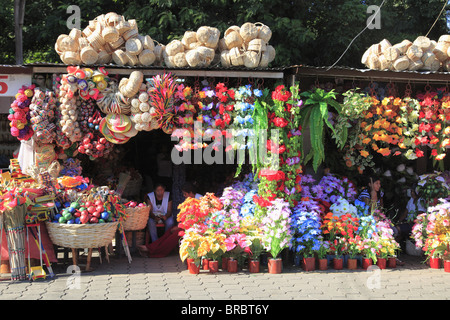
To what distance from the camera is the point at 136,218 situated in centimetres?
756

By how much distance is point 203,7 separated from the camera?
1325 cm

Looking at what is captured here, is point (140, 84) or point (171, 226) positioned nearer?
point (140, 84)

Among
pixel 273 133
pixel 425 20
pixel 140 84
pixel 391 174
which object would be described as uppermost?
pixel 425 20

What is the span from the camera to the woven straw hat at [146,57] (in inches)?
294

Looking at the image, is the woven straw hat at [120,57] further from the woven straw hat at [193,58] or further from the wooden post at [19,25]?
the wooden post at [19,25]

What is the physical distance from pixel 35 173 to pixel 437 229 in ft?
18.7

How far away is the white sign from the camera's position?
293 inches

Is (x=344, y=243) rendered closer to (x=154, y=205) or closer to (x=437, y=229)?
(x=437, y=229)

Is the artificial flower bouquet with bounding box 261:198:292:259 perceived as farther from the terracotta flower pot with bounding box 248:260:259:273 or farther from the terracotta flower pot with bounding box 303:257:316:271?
the terracotta flower pot with bounding box 303:257:316:271

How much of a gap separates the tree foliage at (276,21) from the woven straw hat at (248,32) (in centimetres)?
481

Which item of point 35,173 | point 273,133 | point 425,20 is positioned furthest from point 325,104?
point 425,20

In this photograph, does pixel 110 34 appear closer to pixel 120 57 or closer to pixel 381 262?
pixel 120 57

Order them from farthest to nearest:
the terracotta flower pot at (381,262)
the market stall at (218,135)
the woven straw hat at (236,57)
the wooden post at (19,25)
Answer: the wooden post at (19,25) → the woven straw hat at (236,57) → the terracotta flower pot at (381,262) → the market stall at (218,135)

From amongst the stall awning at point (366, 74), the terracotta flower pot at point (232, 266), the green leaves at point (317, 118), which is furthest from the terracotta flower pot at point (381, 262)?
the stall awning at point (366, 74)
